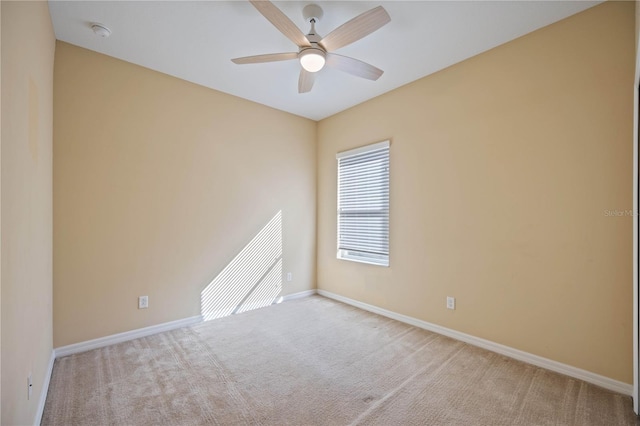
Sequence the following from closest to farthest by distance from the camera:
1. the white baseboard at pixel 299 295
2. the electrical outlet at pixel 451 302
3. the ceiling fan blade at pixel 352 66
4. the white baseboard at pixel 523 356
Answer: the white baseboard at pixel 523 356, the ceiling fan blade at pixel 352 66, the electrical outlet at pixel 451 302, the white baseboard at pixel 299 295

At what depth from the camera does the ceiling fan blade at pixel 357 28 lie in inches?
75.4

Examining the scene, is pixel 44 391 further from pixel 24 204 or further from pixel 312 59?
pixel 312 59

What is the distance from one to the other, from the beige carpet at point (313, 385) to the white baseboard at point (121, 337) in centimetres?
9

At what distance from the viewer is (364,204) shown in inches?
157

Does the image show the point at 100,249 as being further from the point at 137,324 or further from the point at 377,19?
the point at 377,19

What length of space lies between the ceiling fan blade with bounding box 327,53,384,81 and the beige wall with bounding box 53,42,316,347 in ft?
5.87

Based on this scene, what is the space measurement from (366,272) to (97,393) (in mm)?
2880

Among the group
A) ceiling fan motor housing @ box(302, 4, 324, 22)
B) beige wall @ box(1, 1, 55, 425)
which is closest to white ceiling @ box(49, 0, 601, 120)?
ceiling fan motor housing @ box(302, 4, 324, 22)

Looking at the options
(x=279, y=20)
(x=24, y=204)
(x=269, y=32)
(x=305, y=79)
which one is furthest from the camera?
(x=305, y=79)

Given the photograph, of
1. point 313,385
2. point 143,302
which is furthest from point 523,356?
point 143,302

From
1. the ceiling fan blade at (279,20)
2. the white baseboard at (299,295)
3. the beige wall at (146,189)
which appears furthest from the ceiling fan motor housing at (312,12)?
the white baseboard at (299,295)

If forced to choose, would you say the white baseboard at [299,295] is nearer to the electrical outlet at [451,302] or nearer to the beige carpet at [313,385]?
the beige carpet at [313,385]

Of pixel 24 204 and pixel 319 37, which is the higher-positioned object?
pixel 319 37

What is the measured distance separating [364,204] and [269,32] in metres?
2.27
